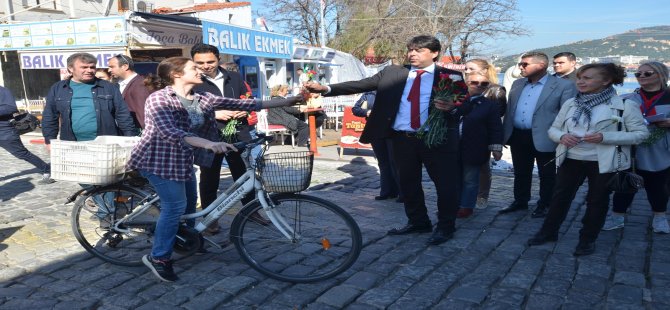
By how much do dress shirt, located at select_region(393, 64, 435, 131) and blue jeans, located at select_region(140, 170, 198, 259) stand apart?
1.98 meters

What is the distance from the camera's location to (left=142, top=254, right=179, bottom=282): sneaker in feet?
11.5

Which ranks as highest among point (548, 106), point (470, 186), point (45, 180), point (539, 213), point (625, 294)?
point (548, 106)

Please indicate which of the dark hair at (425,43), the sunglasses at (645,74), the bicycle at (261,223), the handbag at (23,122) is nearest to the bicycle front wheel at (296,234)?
the bicycle at (261,223)

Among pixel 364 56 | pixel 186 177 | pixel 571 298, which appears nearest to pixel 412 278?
pixel 571 298

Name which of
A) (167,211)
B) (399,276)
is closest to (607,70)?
(399,276)

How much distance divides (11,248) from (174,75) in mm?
2480

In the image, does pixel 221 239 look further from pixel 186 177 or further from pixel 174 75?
pixel 174 75

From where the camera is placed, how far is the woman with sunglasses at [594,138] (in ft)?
12.6

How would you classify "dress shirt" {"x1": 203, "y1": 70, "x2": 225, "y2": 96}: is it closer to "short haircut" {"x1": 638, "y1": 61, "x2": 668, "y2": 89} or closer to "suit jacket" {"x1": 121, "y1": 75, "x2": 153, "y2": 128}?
"suit jacket" {"x1": 121, "y1": 75, "x2": 153, "y2": 128}

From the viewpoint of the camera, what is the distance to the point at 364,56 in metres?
31.3

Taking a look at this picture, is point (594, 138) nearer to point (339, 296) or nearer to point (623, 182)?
point (623, 182)

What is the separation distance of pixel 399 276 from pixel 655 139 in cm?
272

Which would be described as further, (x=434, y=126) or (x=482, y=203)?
(x=482, y=203)

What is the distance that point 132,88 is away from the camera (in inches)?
201
